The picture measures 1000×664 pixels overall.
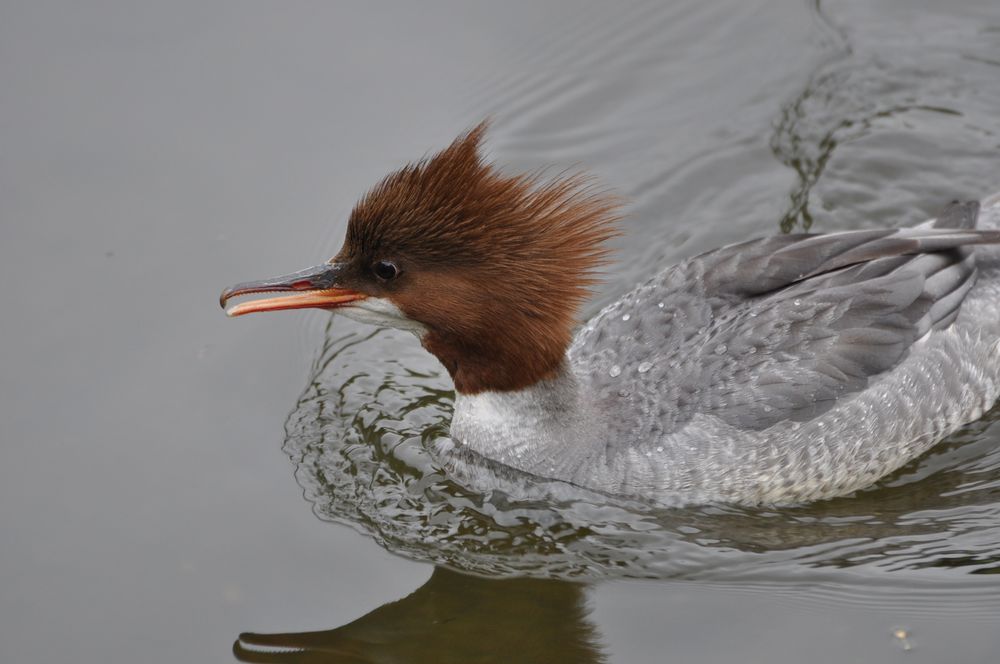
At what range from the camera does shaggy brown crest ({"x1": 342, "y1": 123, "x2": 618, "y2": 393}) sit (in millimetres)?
6078

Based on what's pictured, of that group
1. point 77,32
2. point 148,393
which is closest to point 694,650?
point 148,393

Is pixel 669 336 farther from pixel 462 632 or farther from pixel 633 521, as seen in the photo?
pixel 462 632

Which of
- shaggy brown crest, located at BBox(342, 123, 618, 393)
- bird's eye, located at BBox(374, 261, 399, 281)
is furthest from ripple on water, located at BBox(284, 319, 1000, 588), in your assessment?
bird's eye, located at BBox(374, 261, 399, 281)

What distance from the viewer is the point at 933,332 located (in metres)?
6.88

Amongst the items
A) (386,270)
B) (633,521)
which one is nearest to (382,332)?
(386,270)

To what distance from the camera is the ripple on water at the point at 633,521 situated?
253 inches

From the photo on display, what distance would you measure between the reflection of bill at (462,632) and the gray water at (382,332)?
0.01 metres

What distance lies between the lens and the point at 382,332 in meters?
8.10

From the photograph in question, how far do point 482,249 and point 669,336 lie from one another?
1219 millimetres

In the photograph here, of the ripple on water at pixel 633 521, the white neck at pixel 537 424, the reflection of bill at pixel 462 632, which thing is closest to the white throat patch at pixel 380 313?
the white neck at pixel 537 424

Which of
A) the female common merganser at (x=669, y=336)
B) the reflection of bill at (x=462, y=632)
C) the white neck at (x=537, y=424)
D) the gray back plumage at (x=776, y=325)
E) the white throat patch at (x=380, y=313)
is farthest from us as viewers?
the white neck at (x=537, y=424)

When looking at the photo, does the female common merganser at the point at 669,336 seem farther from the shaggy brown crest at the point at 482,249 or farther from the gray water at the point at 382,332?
the gray water at the point at 382,332

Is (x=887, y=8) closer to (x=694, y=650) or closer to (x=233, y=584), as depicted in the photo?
(x=694, y=650)

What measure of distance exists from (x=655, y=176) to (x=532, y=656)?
3911 millimetres
